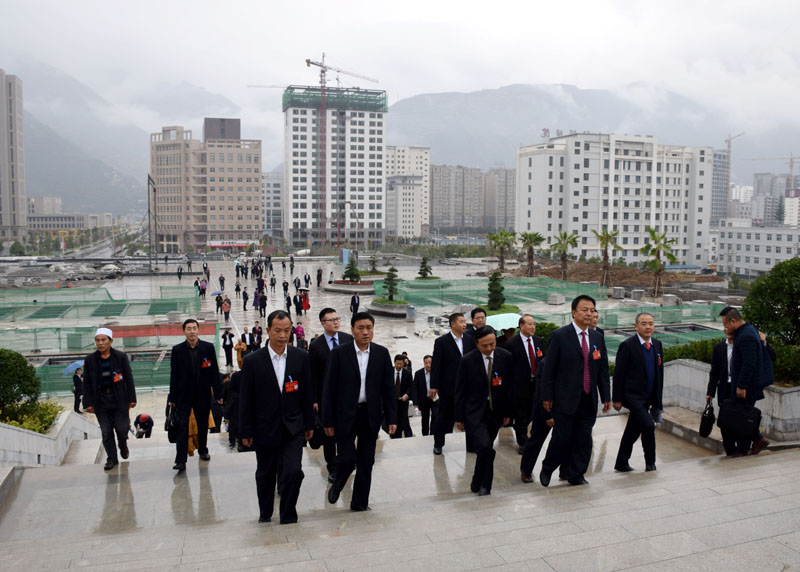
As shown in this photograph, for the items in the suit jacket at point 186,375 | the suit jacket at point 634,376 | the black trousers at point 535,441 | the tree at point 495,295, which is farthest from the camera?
the tree at point 495,295

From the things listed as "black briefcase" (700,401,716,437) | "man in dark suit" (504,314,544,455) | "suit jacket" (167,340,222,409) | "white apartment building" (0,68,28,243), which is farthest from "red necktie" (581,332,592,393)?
"white apartment building" (0,68,28,243)

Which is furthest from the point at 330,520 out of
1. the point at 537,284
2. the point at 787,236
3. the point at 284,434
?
the point at 787,236

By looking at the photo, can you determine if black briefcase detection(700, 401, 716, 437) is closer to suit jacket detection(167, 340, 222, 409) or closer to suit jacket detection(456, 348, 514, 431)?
suit jacket detection(456, 348, 514, 431)

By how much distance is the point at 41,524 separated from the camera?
18.7 feet

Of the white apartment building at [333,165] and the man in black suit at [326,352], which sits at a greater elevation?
the white apartment building at [333,165]

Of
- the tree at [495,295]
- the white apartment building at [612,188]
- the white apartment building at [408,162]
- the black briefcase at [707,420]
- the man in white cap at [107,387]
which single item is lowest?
the tree at [495,295]

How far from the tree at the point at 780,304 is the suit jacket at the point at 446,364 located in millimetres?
4124

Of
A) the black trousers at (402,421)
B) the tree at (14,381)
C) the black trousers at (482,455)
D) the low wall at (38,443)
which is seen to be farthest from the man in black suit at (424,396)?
the tree at (14,381)

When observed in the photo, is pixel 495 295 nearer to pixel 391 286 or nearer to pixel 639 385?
pixel 391 286

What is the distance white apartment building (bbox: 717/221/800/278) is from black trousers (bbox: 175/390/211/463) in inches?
3573

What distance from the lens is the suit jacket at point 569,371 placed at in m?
6.23

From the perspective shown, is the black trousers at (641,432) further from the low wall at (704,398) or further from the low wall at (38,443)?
the low wall at (38,443)

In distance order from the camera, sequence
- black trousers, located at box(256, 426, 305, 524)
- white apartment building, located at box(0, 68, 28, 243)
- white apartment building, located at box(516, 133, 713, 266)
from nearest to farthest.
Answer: black trousers, located at box(256, 426, 305, 524)
white apartment building, located at box(516, 133, 713, 266)
white apartment building, located at box(0, 68, 28, 243)

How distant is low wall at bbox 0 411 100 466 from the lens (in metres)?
7.41
